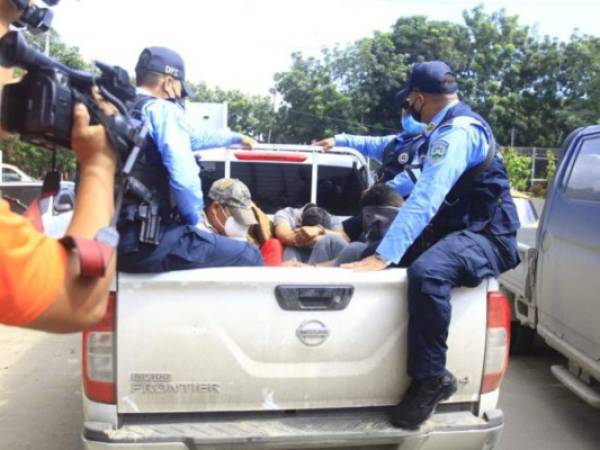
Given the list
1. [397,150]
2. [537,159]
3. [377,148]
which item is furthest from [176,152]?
[537,159]

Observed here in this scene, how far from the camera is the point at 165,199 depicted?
3057mm

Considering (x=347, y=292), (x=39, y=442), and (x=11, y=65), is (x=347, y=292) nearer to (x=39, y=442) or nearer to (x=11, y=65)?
(x=11, y=65)

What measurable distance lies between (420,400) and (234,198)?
1925 millimetres

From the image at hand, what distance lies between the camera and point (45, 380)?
17.6 ft

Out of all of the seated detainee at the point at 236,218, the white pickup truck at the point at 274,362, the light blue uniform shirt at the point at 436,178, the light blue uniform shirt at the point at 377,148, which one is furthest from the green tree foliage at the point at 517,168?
the white pickup truck at the point at 274,362

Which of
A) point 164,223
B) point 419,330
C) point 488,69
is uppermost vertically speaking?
point 488,69

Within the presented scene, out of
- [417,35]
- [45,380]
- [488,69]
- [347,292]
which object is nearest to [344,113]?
[417,35]

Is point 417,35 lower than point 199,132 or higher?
higher

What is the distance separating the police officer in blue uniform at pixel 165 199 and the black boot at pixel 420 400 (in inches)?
36.6

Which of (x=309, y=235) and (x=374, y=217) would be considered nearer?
(x=374, y=217)

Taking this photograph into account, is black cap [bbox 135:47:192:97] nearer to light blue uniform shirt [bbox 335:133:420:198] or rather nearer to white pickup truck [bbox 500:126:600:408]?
light blue uniform shirt [bbox 335:133:420:198]

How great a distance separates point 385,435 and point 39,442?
2.45 m

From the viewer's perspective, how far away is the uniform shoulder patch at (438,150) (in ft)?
10.3

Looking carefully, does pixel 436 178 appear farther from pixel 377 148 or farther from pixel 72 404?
pixel 72 404
